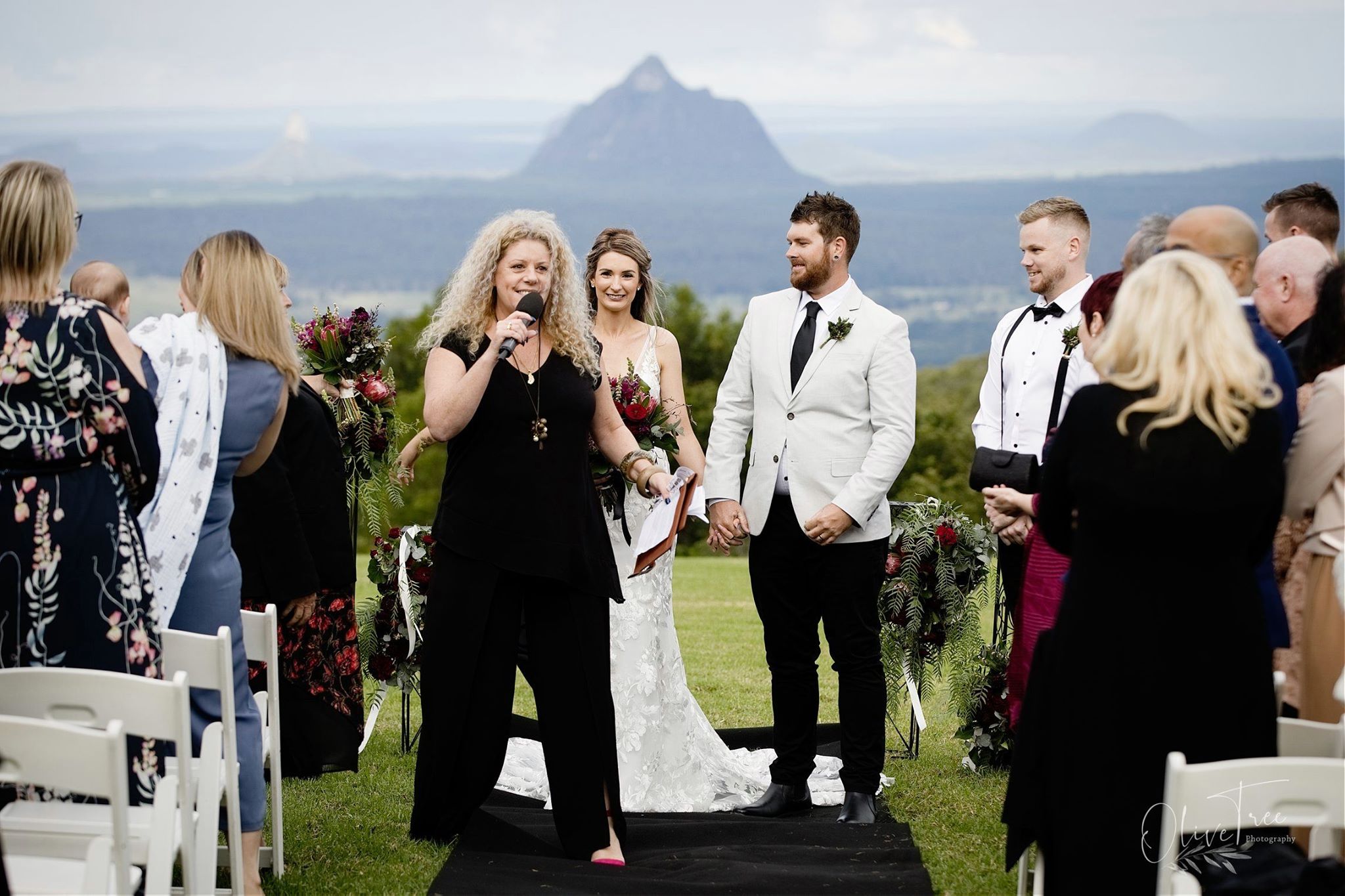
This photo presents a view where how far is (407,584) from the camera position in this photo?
21.1 feet

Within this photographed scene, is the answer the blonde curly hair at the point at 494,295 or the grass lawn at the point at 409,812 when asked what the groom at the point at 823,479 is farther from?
the blonde curly hair at the point at 494,295

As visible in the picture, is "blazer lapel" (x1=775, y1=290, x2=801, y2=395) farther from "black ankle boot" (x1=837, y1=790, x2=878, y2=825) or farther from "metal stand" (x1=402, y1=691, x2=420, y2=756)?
"metal stand" (x1=402, y1=691, x2=420, y2=756)

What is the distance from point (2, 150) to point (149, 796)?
4653 inches

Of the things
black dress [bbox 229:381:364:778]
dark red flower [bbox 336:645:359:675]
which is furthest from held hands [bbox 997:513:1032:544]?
dark red flower [bbox 336:645:359:675]

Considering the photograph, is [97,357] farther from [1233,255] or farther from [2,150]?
[2,150]

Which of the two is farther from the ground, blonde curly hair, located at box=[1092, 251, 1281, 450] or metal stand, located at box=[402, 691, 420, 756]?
blonde curly hair, located at box=[1092, 251, 1281, 450]

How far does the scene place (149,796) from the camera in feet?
12.3

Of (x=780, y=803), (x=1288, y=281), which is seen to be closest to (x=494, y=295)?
(x=780, y=803)

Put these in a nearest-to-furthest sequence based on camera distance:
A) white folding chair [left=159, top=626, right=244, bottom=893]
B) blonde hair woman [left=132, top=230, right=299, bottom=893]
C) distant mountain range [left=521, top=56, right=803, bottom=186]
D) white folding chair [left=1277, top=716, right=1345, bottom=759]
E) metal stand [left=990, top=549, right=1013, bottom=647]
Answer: white folding chair [left=1277, top=716, right=1345, bottom=759], white folding chair [left=159, top=626, right=244, bottom=893], blonde hair woman [left=132, top=230, right=299, bottom=893], metal stand [left=990, top=549, right=1013, bottom=647], distant mountain range [left=521, top=56, right=803, bottom=186]

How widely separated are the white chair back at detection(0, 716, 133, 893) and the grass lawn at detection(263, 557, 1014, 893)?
1.85 metres

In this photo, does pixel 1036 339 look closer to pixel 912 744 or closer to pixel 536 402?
pixel 536 402

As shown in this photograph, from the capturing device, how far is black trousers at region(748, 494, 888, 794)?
5.54 meters

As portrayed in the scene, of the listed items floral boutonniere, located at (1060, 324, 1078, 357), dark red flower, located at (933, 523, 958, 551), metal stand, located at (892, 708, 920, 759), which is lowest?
metal stand, located at (892, 708, 920, 759)

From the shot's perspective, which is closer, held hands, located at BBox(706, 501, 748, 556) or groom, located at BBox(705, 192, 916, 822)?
groom, located at BBox(705, 192, 916, 822)
